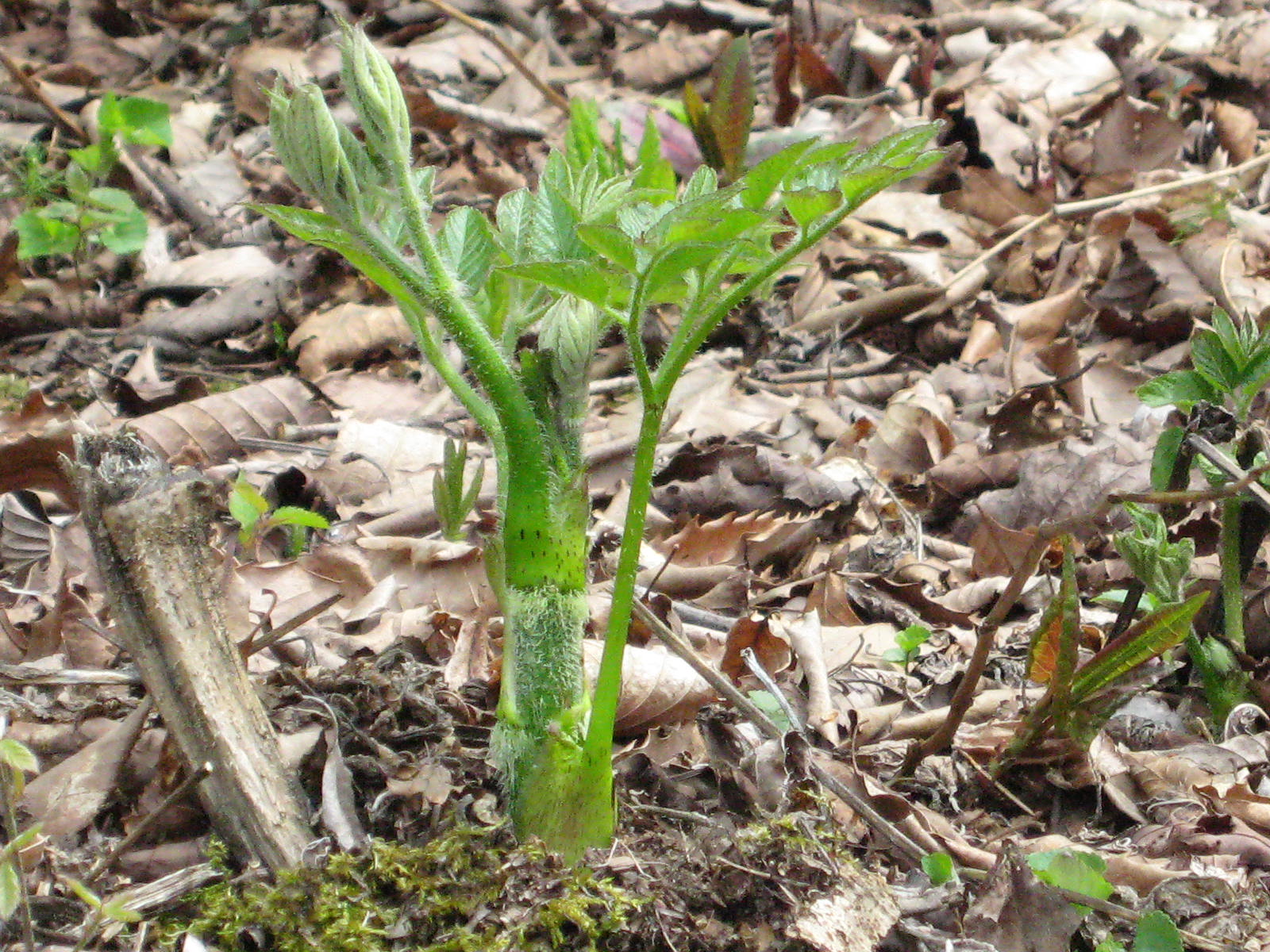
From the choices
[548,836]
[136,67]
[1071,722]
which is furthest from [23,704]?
[136,67]

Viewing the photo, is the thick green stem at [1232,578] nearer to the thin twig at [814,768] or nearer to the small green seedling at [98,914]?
the thin twig at [814,768]

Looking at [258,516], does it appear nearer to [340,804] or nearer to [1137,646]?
[340,804]

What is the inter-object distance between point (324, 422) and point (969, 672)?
2.19 m

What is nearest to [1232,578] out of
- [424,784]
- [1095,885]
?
[1095,885]

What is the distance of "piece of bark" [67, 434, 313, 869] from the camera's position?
127 centimetres

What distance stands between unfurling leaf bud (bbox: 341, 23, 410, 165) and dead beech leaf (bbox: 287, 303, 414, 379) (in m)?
2.41

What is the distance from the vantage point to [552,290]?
1259 mm

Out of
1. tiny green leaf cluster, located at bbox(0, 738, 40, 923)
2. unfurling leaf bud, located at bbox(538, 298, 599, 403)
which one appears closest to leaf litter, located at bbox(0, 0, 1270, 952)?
tiny green leaf cluster, located at bbox(0, 738, 40, 923)

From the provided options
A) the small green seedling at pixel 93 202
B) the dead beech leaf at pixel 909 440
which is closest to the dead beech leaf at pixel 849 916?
the dead beech leaf at pixel 909 440

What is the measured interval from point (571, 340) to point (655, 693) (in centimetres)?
73

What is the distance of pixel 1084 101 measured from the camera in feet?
15.2

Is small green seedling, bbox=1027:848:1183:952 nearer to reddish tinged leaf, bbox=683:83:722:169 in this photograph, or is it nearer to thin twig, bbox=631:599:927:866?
thin twig, bbox=631:599:927:866

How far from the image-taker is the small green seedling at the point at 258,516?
2092mm

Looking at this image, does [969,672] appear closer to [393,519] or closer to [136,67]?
[393,519]
